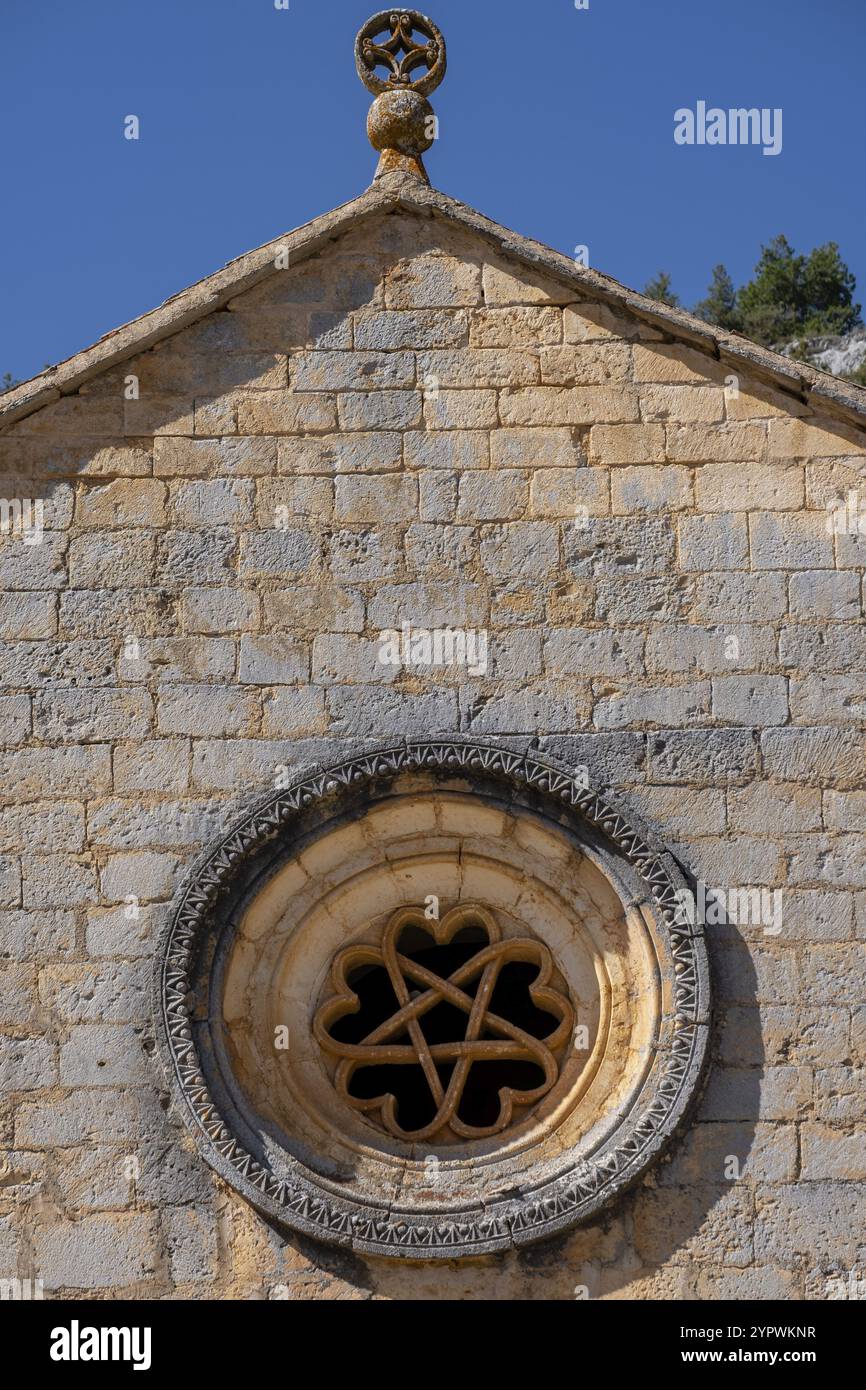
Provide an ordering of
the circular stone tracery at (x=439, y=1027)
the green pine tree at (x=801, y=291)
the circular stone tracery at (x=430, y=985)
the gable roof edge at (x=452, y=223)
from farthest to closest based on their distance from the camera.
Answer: the green pine tree at (x=801, y=291)
the gable roof edge at (x=452, y=223)
the circular stone tracery at (x=439, y=1027)
the circular stone tracery at (x=430, y=985)

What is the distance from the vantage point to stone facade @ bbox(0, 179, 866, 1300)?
8188 millimetres

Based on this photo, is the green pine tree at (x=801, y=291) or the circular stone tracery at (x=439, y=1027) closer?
the circular stone tracery at (x=439, y=1027)

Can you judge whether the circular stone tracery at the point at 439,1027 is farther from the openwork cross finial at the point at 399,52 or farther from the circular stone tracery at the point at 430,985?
the openwork cross finial at the point at 399,52

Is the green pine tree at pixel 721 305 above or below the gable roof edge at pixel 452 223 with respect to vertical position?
above

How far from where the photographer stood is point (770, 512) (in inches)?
357

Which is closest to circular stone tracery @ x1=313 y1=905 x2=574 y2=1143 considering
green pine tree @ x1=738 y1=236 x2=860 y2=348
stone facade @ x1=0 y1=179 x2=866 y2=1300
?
stone facade @ x1=0 y1=179 x2=866 y2=1300

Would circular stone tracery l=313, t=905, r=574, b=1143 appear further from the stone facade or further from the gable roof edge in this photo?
the gable roof edge

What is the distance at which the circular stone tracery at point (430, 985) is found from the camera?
26.8 ft

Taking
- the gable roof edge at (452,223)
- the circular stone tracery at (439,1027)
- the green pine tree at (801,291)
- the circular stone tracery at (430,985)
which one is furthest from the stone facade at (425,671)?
the green pine tree at (801,291)

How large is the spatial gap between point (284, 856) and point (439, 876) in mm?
731

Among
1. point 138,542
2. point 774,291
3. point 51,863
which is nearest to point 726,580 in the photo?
point 138,542

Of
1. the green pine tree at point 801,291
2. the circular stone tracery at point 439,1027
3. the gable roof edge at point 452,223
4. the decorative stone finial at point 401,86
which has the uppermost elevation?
the green pine tree at point 801,291

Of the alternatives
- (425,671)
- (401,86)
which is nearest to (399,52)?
(401,86)
